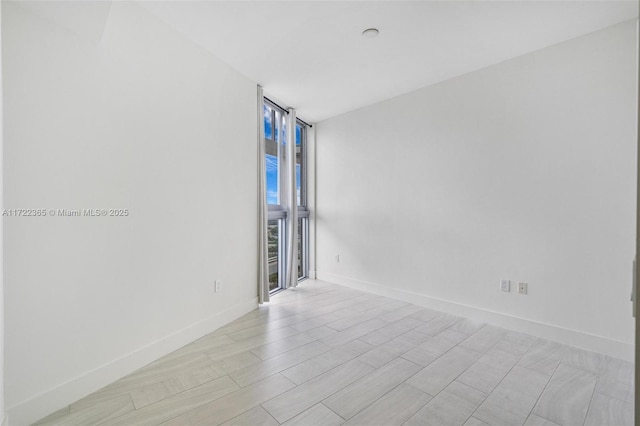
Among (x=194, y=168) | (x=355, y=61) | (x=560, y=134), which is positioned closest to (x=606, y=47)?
(x=560, y=134)

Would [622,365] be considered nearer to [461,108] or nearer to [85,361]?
[461,108]

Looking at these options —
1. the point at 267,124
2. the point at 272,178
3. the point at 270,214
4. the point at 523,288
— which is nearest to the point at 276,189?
the point at 272,178

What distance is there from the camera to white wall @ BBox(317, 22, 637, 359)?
2.42 metres

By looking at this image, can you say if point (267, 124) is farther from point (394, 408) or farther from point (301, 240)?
point (394, 408)

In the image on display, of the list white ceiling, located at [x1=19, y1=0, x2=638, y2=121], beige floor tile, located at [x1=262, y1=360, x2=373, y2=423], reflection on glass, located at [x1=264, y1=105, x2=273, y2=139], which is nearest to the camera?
beige floor tile, located at [x1=262, y1=360, x2=373, y2=423]

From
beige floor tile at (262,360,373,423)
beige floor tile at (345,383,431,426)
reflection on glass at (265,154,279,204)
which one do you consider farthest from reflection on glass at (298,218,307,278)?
beige floor tile at (345,383,431,426)

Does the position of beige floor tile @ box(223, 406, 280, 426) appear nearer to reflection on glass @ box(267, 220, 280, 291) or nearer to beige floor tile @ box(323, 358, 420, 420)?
beige floor tile @ box(323, 358, 420, 420)

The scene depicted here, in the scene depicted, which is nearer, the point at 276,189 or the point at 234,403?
the point at 234,403

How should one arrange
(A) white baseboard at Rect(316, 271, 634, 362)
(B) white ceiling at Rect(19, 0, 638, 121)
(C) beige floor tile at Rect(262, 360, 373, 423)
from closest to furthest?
(C) beige floor tile at Rect(262, 360, 373, 423), (B) white ceiling at Rect(19, 0, 638, 121), (A) white baseboard at Rect(316, 271, 634, 362)

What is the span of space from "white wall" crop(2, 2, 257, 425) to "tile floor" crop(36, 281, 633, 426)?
275 mm

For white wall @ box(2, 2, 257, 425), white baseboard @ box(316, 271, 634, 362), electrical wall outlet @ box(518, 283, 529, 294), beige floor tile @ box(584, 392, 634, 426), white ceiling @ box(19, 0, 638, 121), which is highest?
white ceiling @ box(19, 0, 638, 121)

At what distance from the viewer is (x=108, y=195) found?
202cm

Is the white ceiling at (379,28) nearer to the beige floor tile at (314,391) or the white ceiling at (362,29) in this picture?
the white ceiling at (362,29)

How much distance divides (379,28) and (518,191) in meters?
1.97
